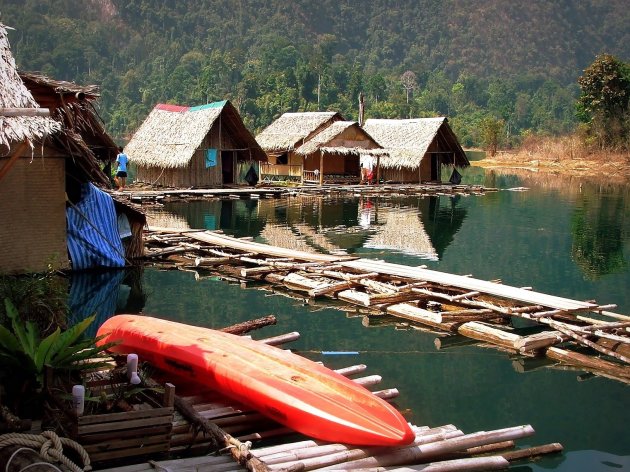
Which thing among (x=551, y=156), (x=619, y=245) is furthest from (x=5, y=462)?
(x=551, y=156)

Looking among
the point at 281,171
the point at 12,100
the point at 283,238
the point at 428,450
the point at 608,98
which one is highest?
the point at 608,98

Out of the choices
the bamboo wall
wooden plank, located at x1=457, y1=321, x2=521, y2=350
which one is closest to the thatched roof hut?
the bamboo wall

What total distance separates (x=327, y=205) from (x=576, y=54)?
490ft

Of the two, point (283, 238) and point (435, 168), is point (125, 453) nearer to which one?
point (283, 238)

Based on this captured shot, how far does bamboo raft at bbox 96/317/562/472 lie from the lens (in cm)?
627

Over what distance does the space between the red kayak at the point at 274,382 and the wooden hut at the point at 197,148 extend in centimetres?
2371

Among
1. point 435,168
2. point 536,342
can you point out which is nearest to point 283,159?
point 435,168

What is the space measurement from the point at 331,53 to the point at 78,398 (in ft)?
386

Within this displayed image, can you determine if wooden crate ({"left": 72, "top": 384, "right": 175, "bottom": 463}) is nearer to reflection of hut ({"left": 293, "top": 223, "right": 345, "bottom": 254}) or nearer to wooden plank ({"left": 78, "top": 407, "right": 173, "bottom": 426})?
wooden plank ({"left": 78, "top": 407, "right": 173, "bottom": 426})

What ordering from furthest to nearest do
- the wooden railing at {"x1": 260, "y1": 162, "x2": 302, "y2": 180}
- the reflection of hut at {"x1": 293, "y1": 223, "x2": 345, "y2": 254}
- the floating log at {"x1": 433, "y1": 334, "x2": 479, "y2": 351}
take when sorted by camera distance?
the wooden railing at {"x1": 260, "y1": 162, "x2": 302, "y2": 180} < the reflection of hut at {"x1": 293, "y1": 223, "x2": 345, "y2": 254} < the floating log at {"x1": 433, "y1": 334, "x2": 479, "y2": 351}

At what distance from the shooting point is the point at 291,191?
109ft

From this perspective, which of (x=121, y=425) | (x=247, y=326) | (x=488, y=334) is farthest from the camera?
(x=488, y=334)

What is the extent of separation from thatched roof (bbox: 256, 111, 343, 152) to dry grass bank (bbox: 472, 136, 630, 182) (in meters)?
16.9

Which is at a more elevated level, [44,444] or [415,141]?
[415,141]
